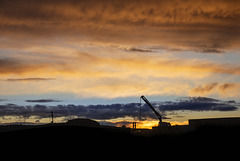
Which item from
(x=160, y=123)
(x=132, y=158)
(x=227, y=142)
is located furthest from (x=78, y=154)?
(x=160, y=123)

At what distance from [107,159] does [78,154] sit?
3.37 m

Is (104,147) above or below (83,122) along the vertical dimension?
below

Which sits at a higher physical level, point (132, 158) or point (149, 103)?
point (149, 103)

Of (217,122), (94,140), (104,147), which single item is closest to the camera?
(104,147)

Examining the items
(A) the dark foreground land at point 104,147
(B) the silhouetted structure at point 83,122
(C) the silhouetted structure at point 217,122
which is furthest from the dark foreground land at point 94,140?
(B) the silhouetted structure at point 83,122

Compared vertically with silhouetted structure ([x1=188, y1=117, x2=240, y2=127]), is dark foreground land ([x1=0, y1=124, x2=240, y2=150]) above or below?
below

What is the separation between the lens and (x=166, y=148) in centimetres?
3100

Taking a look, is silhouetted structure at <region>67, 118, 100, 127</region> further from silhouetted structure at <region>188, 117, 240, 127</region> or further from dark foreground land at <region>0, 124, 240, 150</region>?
dark foreground land at <region>0, 124, 240, 150</region>

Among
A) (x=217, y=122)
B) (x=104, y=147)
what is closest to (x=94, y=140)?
(x=104, y=147)

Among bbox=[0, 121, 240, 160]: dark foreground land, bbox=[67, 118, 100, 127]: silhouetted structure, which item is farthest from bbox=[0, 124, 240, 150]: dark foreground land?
bbox=[67, 118, 100, 127]: silhouetted structure

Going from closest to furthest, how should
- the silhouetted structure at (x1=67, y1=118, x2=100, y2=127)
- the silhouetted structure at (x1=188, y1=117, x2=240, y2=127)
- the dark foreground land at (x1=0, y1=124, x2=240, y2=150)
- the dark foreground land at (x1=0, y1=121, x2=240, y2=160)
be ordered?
the dark foreground land at (x1=0, y1=121, x2=240, y2=160)
the dark foreground land at (x1=0, y1=124, x2=240, y2=150)
the silhouetted structure at (x1=188, y1=117, x2=240, y2=127)
the silhouetted structure at (x1=67, y1=118, x2=100, y2=127)

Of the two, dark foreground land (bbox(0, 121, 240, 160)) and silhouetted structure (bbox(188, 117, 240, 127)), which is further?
silhouetted structure (bbox(188, 117, 240, 127))

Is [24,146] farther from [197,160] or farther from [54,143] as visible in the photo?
[197,160]

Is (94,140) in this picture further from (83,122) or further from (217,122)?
(83,122)
